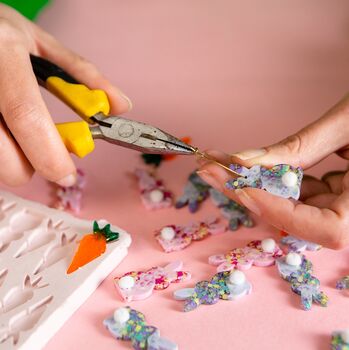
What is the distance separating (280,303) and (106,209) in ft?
1.21

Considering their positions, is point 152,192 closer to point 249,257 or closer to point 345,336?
point 249,257

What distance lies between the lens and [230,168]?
84 centimetres

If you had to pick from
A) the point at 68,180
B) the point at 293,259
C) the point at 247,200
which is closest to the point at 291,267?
the point at 293,259

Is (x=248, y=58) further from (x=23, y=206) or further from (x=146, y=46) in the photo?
(x=23, y=206)

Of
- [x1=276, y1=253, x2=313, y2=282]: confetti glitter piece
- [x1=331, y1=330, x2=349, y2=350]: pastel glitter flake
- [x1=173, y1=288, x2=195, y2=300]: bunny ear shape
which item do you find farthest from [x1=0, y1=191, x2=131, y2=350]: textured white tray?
[x1=331, y1=330, x2=349, y2=350]: pastel glitter flake

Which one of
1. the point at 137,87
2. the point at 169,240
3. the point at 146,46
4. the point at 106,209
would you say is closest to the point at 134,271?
the point at 169,240

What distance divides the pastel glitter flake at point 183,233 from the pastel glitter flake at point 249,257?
6 cm

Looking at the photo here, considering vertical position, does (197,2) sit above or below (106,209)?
above

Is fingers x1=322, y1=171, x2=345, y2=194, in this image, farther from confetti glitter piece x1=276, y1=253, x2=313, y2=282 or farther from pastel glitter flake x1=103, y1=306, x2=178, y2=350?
pastel glitter flake x1=103, y1=306, x2=178, y2=350

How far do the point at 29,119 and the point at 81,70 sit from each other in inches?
7.8

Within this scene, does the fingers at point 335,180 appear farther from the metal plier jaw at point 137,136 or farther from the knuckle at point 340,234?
the metal plier jaw at point 137,136

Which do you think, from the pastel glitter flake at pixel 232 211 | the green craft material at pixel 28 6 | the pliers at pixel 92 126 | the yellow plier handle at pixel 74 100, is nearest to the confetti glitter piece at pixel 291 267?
the pastel glitter flake at pixel 232 211

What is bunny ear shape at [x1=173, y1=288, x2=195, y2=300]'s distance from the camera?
0.78 m

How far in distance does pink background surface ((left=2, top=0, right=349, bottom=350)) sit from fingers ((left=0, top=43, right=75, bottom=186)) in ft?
0.61
